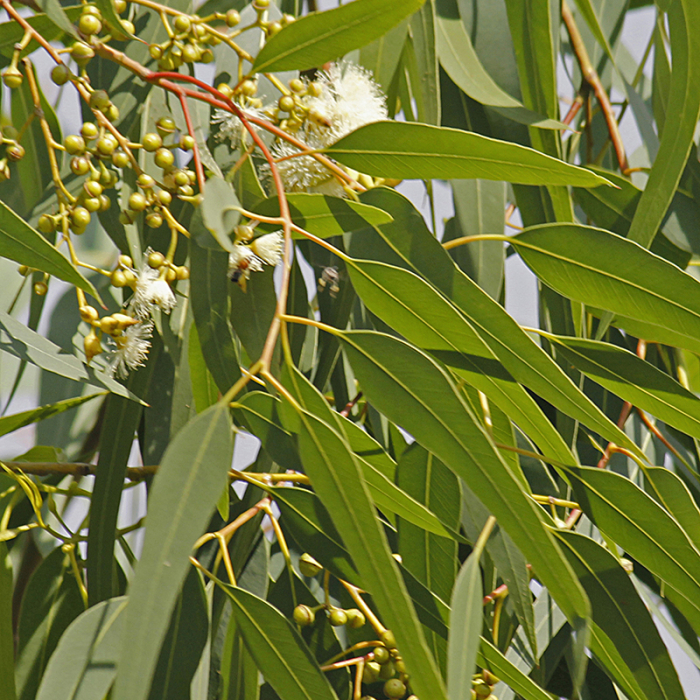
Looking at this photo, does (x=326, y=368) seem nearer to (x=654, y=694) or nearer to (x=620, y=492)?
(x=620, y=492)

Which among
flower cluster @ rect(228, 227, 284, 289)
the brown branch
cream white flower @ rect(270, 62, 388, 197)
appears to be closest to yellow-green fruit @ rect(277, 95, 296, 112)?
cream white flower @ rect(270, 62, 388, 197)

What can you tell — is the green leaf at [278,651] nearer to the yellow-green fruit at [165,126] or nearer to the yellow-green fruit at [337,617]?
the yellow-green fruit at [337,617]

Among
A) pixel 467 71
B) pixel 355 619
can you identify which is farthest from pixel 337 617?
pixel 467 71

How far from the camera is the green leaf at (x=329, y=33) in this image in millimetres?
566

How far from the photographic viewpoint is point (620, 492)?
2.06ft

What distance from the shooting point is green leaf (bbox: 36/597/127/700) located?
531 millimetres

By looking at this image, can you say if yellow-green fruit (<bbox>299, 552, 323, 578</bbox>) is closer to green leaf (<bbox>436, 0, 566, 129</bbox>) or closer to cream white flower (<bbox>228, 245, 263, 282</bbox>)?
cream white flower (<bbox>228, 245, 263, 282</bbox>)

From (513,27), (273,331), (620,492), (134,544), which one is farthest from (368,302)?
(134,544)

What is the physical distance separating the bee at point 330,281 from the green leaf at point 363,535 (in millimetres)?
327

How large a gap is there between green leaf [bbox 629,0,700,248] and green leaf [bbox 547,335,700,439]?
4.3 inches

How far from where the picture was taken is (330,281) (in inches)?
30.9

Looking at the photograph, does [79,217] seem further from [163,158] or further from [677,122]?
[677,122]

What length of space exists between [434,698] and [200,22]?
546mm

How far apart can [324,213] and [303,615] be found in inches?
15.3
